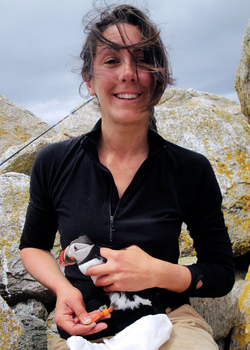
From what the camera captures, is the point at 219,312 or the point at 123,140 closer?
the point at 123,140

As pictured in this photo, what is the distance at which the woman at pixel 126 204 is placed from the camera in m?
1.88

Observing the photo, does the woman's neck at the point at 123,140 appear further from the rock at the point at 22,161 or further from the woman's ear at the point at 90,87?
the rock at the point at 22,161

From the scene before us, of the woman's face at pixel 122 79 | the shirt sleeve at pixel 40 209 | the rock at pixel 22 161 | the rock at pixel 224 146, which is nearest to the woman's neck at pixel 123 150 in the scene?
the woman's face at pixel 122 79

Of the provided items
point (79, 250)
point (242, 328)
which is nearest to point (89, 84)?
point (79, 250)

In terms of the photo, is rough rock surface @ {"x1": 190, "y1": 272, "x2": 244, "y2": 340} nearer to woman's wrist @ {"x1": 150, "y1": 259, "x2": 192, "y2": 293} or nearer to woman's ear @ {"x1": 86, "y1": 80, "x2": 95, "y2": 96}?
woman's wrist @ {"x1": 150, "y1": 259, "x2": 192, "y2": 293}

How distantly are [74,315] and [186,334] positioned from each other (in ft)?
2.25

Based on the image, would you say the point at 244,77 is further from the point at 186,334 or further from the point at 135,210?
the point at 186,334

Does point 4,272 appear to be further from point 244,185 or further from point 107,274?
point 244,185

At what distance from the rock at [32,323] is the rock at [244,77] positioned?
3903mm

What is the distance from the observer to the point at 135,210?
202cm

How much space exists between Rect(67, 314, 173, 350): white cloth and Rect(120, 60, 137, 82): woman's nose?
4.72 ft

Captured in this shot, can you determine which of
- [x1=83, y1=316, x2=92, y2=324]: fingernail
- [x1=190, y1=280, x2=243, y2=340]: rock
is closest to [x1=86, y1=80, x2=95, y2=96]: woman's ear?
[x1=83, y1=316, x2=92, y2=324]: fingernail

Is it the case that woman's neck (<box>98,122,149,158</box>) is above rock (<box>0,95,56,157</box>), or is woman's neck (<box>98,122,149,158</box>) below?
below

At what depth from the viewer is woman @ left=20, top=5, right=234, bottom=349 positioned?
1879 millimetres
